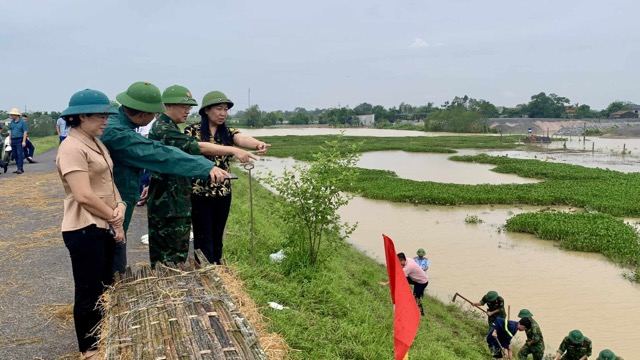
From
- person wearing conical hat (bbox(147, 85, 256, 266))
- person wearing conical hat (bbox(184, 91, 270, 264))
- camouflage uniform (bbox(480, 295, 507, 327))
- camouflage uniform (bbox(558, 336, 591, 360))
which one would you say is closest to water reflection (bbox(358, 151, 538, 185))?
camouflage uniform (bbox(480, 295, 507, 327))

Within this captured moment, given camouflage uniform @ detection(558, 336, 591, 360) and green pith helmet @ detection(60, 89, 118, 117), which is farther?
camouflage uniform @ detection(558, 336, 591, 360)

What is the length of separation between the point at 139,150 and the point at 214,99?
0.99 metres

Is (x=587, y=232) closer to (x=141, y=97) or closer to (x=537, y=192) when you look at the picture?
(x=537, y=192)

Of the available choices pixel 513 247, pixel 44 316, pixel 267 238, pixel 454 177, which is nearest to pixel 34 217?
pixel 267 238

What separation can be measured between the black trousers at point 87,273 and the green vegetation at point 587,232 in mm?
9501

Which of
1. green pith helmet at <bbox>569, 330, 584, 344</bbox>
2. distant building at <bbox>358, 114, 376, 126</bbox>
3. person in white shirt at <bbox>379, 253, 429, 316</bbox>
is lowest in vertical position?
green pith helmet at <bbox>569, 330, 584, 344</bbox>

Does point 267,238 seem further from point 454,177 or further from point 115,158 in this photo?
point 454,177

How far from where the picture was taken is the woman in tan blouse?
252cm

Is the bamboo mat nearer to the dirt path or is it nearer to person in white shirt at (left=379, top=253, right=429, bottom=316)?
the dirt path

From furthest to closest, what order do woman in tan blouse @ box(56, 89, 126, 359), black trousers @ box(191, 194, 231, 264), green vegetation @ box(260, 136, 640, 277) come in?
green vegetation @ box(260, 136, 640, 277) < black trousers @ box(191, 194, 231, 264) < woman in tan blouse @ box(56, 89, 126, 359)

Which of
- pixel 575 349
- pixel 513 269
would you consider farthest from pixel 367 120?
pixel 575 349

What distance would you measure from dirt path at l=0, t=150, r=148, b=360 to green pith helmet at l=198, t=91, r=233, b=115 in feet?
6.53

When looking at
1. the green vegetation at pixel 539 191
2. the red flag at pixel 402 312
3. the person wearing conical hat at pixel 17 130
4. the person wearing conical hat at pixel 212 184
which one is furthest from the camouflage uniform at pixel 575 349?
the person wearing conical hat at pixel 17 130

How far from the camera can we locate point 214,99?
3.74m
